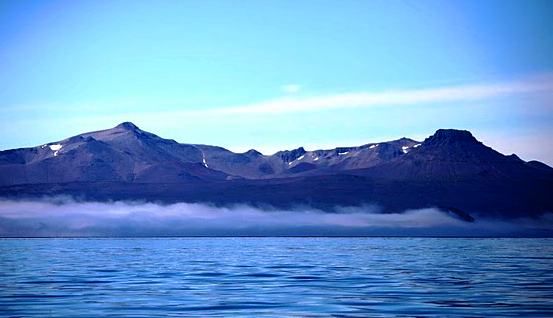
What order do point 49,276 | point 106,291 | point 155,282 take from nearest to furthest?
point 106,291 < point 155,282 < point 49,276

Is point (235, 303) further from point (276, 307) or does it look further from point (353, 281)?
point (353, 281)

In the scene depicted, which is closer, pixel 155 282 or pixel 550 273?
pixel 155 282

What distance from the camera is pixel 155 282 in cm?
7100

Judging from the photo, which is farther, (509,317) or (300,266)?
(300,266)

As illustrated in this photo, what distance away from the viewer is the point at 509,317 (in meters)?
47.6

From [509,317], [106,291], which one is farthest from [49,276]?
[509,317]

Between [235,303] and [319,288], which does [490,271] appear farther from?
[235,303]

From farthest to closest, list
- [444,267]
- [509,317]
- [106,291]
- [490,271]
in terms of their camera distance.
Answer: [444,267]
[490,271]
[106,291]
[509,317]

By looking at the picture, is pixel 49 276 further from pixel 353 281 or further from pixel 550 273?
pixel 550 273

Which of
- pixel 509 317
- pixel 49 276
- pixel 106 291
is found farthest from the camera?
pixel 49 276

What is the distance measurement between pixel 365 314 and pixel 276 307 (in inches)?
234

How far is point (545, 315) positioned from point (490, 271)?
123 feet

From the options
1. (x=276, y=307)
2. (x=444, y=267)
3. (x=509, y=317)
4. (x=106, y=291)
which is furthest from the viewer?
(x=444, y=267)

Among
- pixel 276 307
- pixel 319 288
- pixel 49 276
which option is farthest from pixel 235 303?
pixel 49 276
